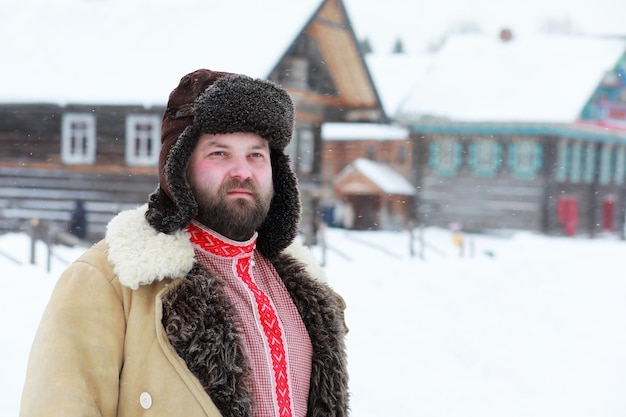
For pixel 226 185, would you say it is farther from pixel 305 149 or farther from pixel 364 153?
pixel 364 153

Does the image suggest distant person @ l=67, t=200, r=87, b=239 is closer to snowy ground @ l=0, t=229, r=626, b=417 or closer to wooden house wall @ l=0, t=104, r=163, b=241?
A: wooden house wall @ l=0, t=104, r=163, b=241

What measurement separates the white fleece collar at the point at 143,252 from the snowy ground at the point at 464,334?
13.2ft

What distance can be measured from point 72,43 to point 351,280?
989 cm

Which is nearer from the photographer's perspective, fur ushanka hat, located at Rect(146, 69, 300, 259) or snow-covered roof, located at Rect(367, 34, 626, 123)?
fur ushanka hat, located at Rect(146, 69, 300, 259)

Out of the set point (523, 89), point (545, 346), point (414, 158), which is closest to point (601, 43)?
point (523, 89)

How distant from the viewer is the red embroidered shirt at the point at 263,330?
245cm

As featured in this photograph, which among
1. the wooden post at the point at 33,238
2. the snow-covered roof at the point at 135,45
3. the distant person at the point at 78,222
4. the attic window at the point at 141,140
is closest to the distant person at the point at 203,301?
the wooden post at the point at 33,238

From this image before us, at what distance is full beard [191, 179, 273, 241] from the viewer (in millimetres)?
2518

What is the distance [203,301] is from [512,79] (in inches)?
1041

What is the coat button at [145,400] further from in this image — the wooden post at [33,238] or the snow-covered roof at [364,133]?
the snow-covered roof at [364,133]

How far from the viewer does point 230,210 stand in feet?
8.25

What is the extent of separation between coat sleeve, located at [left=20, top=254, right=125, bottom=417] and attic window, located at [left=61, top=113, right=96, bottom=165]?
16315mm

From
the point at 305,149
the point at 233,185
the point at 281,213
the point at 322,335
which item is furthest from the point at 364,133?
the point at 233,185

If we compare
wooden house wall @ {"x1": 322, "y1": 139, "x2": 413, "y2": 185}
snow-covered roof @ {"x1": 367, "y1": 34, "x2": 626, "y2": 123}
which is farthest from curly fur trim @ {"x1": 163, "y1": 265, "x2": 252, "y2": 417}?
wooden house wall @ {"x1": 322, "y1": 139, "x2": 413, "y2": 185}
